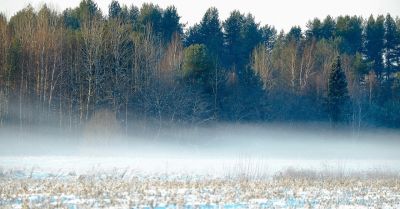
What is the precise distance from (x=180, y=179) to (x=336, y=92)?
39606 mm

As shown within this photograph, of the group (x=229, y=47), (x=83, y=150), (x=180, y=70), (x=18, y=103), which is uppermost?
(x=229, y=47)

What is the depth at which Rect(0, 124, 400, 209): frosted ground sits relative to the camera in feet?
46.3

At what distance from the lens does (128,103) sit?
47.8 meters

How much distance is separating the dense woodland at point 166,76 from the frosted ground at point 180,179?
9.64 ft

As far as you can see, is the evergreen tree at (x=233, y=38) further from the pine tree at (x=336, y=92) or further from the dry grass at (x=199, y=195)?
the dry grass at (x=199, y=195)

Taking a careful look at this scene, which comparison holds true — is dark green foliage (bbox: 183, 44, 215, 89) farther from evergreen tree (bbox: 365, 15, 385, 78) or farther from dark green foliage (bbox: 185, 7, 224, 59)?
evergreen tree (bbox: 365, 15, 385, 78)

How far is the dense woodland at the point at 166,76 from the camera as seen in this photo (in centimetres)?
4531

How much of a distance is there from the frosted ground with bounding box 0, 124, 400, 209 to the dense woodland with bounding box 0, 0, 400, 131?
9.64ft

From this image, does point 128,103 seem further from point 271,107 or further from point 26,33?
point 271,107

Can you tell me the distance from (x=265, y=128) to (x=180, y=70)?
12230mm

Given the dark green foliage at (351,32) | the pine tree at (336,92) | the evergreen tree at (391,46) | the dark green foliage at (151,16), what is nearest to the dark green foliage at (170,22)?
the dark green foliage at (151,16)

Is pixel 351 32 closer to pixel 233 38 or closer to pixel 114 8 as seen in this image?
pixel 233 38

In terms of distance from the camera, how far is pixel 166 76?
49438mm

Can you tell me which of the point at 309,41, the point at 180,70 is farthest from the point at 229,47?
the point at 180,70
